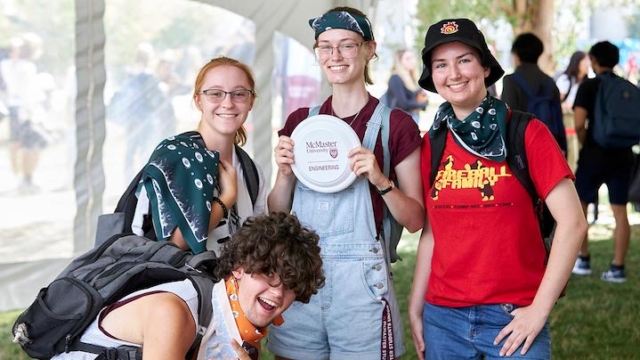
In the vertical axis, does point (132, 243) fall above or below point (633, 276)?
above

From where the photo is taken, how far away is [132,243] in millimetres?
2566

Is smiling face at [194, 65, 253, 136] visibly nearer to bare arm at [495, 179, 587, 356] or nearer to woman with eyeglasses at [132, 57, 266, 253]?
woman with eyeglasses at [132, 57, 266, 253]

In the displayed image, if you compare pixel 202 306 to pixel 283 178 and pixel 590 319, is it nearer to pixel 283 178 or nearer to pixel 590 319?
pixel 283 178

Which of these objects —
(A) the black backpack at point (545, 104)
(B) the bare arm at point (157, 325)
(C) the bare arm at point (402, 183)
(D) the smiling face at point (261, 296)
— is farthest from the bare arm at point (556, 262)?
(A) the black backpack at point (545, 104)

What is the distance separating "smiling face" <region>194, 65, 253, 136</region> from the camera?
311 cm

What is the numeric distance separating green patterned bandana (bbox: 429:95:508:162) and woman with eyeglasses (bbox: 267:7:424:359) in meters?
0.24

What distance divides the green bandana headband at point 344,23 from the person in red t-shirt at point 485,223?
0.89ft

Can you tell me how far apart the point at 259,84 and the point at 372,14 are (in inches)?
36.3

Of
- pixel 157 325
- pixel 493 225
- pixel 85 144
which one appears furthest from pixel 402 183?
pixel 85 144

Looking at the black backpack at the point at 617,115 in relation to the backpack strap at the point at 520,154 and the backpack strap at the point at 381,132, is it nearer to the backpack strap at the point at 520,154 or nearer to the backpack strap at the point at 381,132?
the backpack strap at the point at 381,132

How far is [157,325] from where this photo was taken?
2.19 m

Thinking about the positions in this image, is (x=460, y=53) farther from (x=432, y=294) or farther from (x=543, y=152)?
(x=432, y=294)

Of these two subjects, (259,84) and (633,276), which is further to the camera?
(633,276)

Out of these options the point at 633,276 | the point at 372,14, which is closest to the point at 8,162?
the point at 372,14
